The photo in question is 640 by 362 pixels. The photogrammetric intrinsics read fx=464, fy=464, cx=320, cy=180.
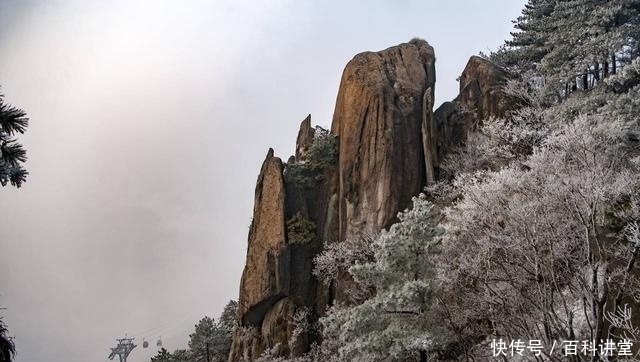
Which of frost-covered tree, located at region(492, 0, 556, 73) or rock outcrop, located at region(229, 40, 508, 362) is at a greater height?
frost-covered tree, located at region(492, 0, 556, 73)

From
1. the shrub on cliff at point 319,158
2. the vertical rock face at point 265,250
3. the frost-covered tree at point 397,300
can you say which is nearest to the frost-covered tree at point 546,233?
the frost-covered tree at point 397,300

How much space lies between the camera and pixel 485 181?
23.3m

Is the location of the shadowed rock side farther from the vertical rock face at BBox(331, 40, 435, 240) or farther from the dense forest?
the dense forest

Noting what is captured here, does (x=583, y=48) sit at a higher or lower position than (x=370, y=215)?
higher

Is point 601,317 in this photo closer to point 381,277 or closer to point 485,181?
point 381,277

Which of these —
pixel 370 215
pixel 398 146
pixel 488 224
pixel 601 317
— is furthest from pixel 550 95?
pixel 601 317

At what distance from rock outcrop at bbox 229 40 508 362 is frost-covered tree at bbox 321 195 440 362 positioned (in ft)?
38.2

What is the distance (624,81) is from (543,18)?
40.8 feet

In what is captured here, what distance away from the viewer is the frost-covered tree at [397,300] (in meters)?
16.6

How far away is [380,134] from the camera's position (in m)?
32.3

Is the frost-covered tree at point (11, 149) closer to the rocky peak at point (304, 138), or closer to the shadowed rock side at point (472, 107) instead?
the shadowed rock side at point (472, 107)

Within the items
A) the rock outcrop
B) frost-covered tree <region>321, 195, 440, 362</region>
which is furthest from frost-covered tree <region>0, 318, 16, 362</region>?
the rock outcrop

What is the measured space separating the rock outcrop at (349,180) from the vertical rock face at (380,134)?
72 millimetres

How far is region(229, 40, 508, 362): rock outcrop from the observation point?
101 ft
